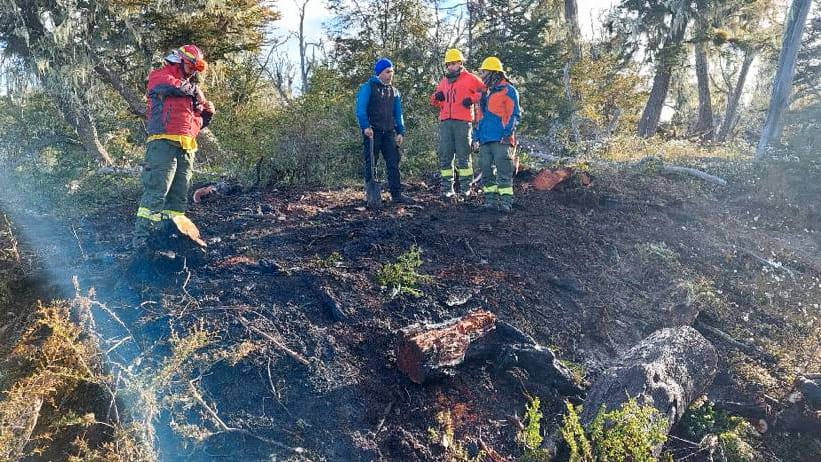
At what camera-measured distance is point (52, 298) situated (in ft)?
A: 13.5

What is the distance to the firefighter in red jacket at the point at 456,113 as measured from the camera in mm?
6879

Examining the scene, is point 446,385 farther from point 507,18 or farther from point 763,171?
point 507,18

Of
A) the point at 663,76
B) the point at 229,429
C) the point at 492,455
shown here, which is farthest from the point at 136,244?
the point at 663,76

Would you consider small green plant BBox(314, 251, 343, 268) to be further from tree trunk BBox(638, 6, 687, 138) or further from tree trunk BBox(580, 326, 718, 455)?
tree trunk BBox(638, 6, 687, 138)

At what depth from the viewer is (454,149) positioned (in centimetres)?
728

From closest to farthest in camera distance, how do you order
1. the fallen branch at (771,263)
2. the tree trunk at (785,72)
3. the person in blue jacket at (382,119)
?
the fallen branch at (771,263)
the person in blue jacket at (382,119)
the tree trunk at (785,72)

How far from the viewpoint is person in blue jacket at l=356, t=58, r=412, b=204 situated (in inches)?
257

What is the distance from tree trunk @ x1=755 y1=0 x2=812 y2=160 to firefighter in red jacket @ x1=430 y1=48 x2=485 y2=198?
6.51m

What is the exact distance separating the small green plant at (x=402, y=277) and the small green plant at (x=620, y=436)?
1.85 meters

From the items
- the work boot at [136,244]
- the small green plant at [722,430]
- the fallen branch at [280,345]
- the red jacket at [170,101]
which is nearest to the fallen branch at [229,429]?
the fallen branch at [280,345]

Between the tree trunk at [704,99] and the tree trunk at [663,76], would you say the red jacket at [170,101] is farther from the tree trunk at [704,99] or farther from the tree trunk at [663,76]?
the tree trunk at [704,99]

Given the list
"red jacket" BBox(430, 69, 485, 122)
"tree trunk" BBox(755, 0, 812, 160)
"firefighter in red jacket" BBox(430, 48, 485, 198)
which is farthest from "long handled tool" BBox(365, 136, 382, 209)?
"tree trunk" BBox(755, 0, 812, 160)

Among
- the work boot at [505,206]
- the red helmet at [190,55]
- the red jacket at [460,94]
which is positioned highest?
the red helmet at [190,55]

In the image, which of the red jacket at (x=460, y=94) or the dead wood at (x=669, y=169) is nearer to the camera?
the red jacket at (x=460, y=94)
